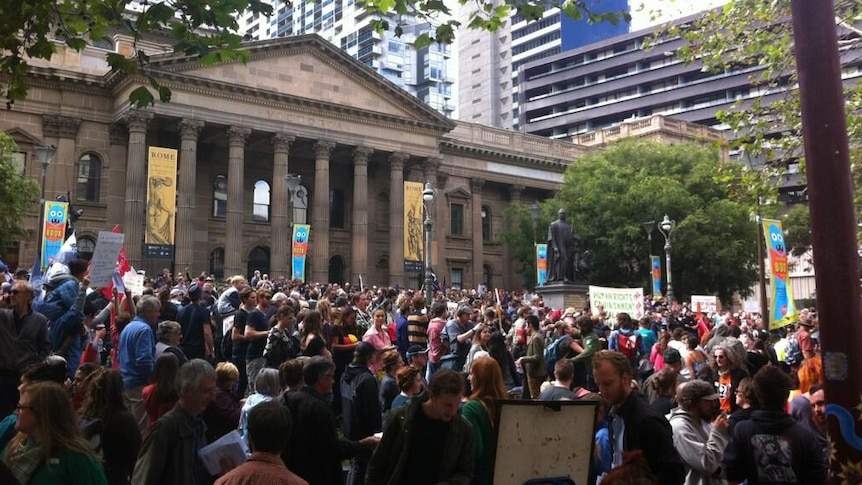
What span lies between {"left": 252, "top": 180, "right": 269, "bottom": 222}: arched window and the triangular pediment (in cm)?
632

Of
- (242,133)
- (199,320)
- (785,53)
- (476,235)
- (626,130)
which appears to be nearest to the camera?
(199,320)

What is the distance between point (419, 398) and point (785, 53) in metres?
11.3

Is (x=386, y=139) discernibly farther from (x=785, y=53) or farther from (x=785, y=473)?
(x=785, y=473)

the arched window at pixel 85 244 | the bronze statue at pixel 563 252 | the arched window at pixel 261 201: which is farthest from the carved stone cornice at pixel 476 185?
the bronze statue at pixel 563 252

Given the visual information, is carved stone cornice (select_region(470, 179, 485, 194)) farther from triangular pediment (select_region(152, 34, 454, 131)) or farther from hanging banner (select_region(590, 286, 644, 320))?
hanging banner (select_region(590, 286, 644, 320))

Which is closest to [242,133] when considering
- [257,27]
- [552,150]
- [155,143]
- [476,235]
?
[155,143]

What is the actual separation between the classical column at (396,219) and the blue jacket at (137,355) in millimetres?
34472

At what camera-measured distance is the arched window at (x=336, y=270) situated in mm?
45844

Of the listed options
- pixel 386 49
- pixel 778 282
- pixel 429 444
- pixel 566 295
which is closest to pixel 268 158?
pixel 566 295

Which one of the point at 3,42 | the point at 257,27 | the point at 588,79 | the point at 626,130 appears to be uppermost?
the point at 257,27

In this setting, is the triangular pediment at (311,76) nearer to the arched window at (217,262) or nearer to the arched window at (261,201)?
the arched window at (261,201)

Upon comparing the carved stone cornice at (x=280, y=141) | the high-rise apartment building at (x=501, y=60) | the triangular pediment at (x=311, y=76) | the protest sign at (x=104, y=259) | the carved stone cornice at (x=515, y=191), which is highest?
the high-rise apartment building at (x=501, y=60)

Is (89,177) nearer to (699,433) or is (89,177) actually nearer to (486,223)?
(486,223)

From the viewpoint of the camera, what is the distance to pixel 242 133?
38.8 meters
